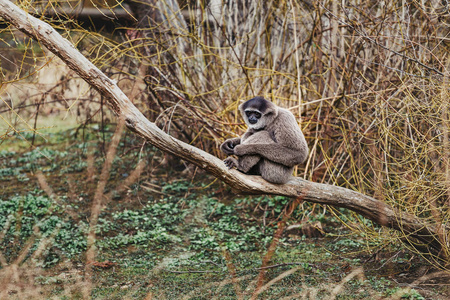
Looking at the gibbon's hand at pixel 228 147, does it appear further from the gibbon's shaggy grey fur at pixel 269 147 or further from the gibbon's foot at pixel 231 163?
the gibbon's foot at pixel 231 163

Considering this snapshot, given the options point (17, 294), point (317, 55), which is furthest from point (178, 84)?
point (17, 294)

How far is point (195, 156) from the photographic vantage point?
172 inches

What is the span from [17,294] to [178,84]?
4350 millimetres

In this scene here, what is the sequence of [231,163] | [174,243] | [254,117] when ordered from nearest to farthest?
[231,163] < [254,117] < [174,243]

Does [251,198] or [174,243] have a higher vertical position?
[251,198]

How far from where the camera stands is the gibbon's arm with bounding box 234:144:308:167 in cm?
477

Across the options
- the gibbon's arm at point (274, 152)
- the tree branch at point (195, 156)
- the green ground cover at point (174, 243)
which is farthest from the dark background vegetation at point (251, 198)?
the gibbon's arm at point (274, 152)

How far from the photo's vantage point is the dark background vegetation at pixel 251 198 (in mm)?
5199

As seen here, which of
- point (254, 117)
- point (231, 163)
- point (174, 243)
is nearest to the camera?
point (231, 163)

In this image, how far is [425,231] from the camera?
5.26 m

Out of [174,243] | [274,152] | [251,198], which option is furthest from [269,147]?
[251,198]

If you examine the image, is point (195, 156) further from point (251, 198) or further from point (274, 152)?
point (251, 198)

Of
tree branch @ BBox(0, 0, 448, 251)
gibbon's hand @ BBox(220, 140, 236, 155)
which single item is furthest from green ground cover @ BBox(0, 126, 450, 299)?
gibbon's hand @ BBox(220, 140, 236, 155)

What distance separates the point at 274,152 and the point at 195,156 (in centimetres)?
93
